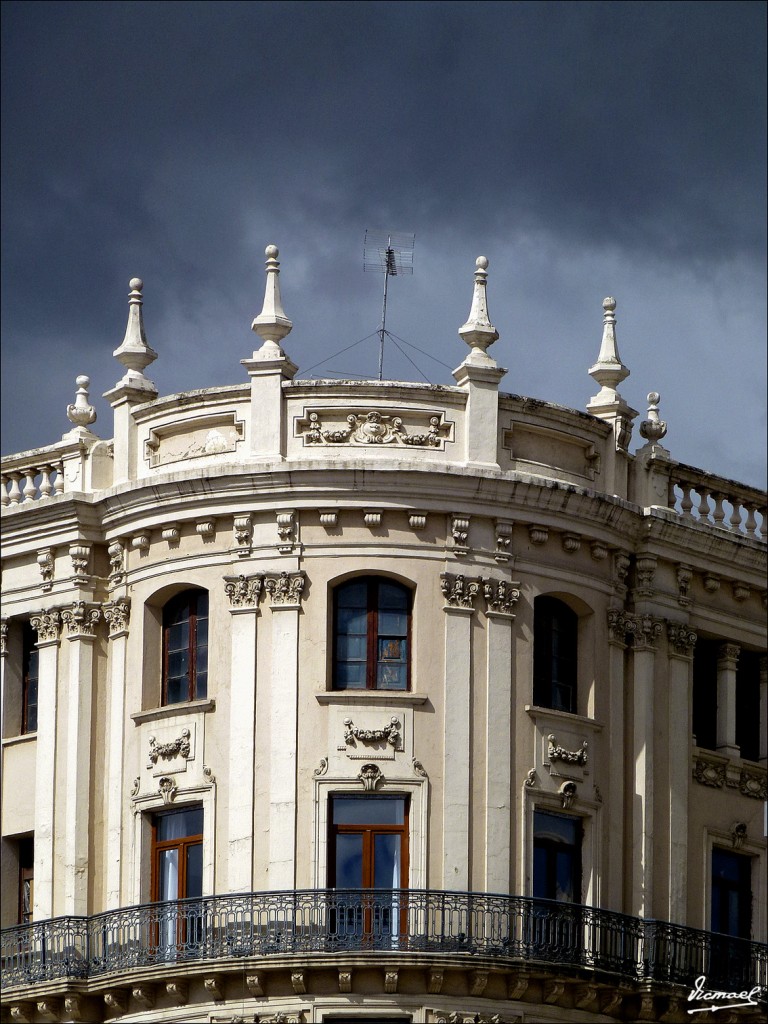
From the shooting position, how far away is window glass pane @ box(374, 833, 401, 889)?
51.2 meters

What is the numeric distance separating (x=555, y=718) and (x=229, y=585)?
17.5 feet

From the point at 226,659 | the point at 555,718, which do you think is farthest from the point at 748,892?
the point at 226,659

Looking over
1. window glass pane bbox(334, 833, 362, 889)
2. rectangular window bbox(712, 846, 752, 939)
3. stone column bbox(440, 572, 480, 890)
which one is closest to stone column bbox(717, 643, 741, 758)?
rectangular window bbox(712, 846, 752, 939)

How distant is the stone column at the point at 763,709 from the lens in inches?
2216

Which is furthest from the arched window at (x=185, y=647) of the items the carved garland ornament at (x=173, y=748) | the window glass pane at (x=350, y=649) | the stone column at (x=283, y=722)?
the window glass pane at (x=350, y=649)

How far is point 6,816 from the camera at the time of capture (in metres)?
54.5

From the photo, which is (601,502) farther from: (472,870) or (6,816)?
(6,816)

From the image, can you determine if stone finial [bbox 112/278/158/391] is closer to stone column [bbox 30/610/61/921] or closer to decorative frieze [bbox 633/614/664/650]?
stone column [bbox 30/610/61/921]

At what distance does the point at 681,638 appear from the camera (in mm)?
54938

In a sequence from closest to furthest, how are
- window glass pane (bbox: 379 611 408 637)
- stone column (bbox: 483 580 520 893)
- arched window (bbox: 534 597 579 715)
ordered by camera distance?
stone column (bbox: 483 580 520 893), window glass pane (bbox: 379 611 408 637), arched window (bbox: 534 597 579 715)

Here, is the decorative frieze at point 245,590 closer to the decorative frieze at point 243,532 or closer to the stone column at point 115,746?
the decorative frieze at point 243,532

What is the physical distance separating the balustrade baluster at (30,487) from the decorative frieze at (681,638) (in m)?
10.3

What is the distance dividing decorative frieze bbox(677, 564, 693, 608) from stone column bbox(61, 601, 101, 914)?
9158mm

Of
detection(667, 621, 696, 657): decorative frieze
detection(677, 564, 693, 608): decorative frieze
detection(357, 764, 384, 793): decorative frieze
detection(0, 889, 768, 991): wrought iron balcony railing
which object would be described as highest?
detection(677, 564, 693, 608): decorative frieze
